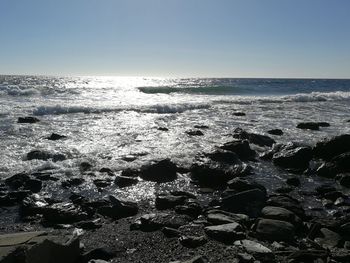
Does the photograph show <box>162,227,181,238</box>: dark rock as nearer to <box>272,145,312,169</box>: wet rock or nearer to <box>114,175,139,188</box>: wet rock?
<box>114,175,139,188</box>: wet rock

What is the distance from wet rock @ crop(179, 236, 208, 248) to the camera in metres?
6.28

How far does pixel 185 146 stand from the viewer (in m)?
14.2

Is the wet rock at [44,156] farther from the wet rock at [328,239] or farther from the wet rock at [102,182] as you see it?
the wet rock at [328,239]

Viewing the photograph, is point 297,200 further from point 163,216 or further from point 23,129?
point 23,129

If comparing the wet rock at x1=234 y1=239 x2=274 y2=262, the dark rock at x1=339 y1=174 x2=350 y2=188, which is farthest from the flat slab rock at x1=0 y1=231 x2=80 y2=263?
the dark rock at x1=339 y1=174 x2=350 y2=188

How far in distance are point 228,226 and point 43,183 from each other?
484cm

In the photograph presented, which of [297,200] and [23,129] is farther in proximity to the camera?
[23,129]

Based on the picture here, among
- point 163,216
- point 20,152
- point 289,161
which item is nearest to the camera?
point 163,216

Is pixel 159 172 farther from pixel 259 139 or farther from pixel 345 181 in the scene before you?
pixel 259 139

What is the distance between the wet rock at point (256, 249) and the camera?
5755 millimetres

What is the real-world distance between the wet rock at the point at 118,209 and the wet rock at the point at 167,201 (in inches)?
19.1

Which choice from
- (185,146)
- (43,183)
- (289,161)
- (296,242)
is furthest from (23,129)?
(296,242)

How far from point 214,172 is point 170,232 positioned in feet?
Answer: 12.0

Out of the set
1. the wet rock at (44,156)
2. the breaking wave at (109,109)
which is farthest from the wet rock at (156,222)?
the breaking wave at (109,109)
